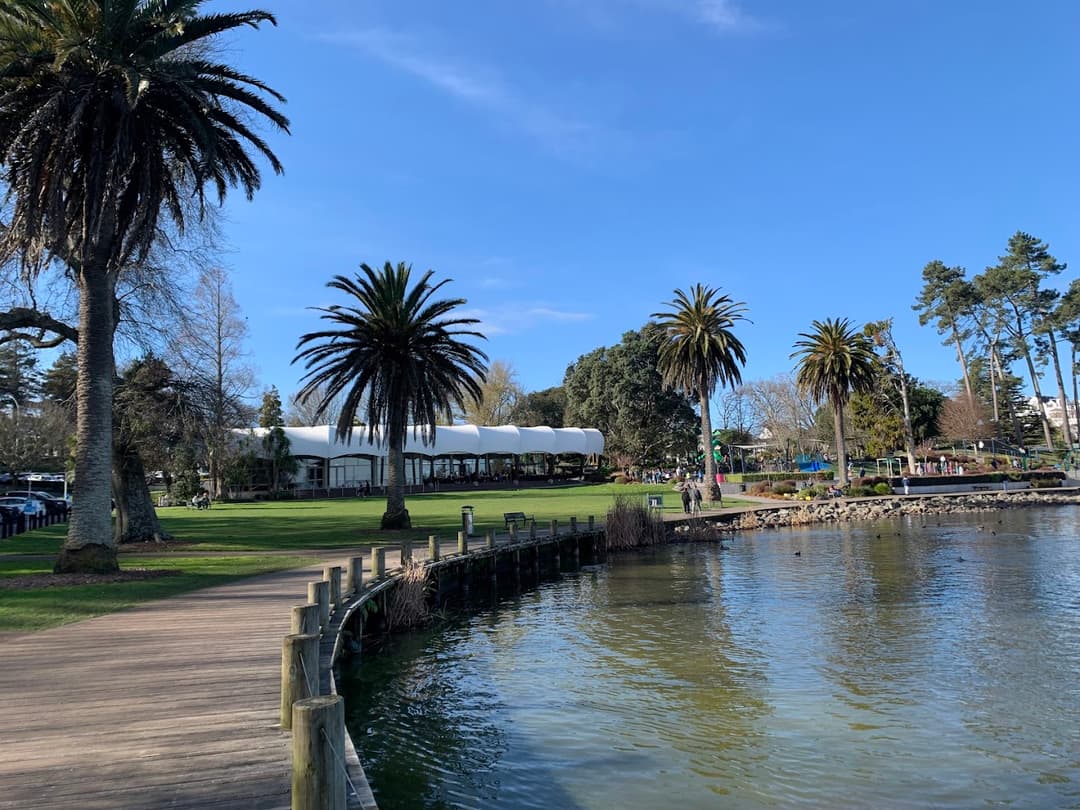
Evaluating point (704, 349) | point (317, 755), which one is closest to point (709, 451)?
point (704, 349)

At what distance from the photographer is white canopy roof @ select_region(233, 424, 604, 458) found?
6906cm

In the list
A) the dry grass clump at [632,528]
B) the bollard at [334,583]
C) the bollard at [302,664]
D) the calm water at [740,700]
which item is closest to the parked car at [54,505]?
the dry grass clump at [632,528]

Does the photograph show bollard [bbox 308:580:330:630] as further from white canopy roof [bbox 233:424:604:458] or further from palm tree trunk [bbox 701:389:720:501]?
white canopy roof [bbox 233:424:604:458]

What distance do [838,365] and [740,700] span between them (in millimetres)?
43746

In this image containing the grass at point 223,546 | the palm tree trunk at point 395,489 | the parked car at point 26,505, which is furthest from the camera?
the parked car at point 26,505

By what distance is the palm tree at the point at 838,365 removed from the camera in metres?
50.2

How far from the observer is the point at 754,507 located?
138 ft

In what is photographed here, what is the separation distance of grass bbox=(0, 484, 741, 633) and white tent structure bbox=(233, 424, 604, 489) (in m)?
23.7

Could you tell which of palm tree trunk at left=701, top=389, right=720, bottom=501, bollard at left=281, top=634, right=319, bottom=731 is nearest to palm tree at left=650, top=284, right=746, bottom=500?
palm tree trunk at left=701, top=389, right=720, bottom=501

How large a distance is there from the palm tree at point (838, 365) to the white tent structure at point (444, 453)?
3396 cm

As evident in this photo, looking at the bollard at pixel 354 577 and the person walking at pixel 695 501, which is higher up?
the person walking at pixel 695 501

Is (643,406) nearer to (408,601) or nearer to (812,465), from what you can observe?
(812,465)

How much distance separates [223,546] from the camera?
24.3 metres

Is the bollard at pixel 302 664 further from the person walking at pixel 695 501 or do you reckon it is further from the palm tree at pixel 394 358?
the person walking at pixel 695 501
